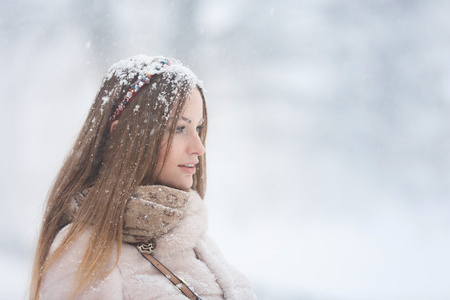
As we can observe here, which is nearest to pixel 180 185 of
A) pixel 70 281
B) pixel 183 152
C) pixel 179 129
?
pixel 183 152

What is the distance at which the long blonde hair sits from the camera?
59.0 inches

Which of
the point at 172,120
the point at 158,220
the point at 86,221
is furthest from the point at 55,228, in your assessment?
the point at 172,120

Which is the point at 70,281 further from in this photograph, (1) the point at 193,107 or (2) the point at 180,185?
(1) the point at 193,107

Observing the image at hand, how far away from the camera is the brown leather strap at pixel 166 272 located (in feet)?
5.05

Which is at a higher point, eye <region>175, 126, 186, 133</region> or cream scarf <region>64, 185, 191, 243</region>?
eye <region>175, 126, 186, 133</region>

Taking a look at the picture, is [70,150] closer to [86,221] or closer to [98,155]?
[98,155]

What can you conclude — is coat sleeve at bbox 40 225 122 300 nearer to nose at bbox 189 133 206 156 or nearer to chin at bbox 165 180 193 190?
chin at bbox 165 180 193 190

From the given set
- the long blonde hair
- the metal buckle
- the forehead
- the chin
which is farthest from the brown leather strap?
the forehead

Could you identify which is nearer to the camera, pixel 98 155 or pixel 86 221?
pixel 86 221

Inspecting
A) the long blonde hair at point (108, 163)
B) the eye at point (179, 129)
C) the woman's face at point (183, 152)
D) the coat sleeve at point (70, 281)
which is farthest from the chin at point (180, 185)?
the coat sleeve at point (70, 281)

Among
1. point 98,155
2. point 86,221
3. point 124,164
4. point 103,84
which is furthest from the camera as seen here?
point 103,84

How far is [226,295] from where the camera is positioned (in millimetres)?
1683

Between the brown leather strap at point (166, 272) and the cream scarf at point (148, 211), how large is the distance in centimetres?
3

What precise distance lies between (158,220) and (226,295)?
0.46 metres
